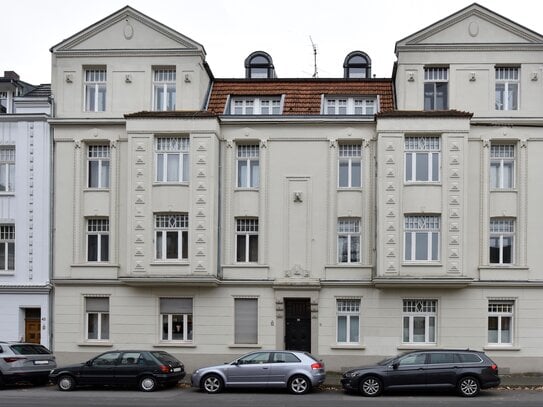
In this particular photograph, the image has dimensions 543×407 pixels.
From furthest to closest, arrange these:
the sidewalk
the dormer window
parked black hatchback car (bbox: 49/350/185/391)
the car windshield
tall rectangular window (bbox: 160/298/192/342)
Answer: the dormer window, tall rectangular window (bbox: 160/298/192/342), the sidewalk, the car windshield, parked black hatchback car (bbox: 49/350/185/391)

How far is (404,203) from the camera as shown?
2953cm

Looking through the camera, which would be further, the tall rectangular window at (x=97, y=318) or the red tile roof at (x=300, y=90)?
the red tile roof at (x=300, y=90)

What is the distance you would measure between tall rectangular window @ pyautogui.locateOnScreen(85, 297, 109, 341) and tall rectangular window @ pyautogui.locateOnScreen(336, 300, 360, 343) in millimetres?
8684

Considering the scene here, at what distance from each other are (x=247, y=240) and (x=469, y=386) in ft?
33.9

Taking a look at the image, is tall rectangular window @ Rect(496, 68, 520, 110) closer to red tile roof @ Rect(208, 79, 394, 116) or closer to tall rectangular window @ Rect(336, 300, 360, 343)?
red tile roof @ Rect(208, 79, 394, 116)

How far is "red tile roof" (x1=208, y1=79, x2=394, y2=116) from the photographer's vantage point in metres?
31.7

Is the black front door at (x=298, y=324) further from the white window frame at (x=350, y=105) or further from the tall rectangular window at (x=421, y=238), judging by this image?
the white window frame at (x=350, y=105)

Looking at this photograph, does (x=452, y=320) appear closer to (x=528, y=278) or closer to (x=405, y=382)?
(x=528, y=278)

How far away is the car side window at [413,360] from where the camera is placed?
24344 mm

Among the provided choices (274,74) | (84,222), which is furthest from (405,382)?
(274,74)

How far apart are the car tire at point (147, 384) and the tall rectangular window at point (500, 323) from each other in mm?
12288

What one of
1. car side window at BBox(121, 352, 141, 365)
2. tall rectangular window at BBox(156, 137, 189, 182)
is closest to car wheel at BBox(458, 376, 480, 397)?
car side window at BBox(121, 352, 141, 365)

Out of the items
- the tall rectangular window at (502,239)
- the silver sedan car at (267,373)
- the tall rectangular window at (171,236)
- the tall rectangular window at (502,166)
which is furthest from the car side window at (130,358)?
the tall rectangular window at (502,166)

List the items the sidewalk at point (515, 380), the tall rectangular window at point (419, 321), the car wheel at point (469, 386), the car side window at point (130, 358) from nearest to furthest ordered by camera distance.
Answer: the car wheel at point (469, 386) → the car side window at point (130, 358) → the sidewalk at point (515, 380) → the tall rectangular window at point (419, 321)
